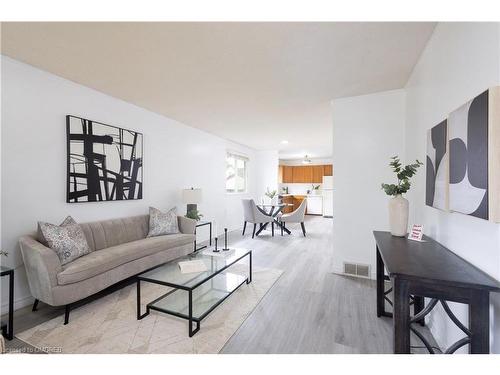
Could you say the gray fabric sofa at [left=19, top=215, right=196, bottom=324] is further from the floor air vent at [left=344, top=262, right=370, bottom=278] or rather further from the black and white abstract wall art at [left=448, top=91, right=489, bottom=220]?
the black and white abstract wall art at [left=448, top=91, right=489, bottom=220]

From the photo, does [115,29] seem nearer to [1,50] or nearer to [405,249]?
[1,50]

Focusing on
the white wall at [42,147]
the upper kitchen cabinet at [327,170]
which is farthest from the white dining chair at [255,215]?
the upper kitchen cabinet at [327,170]

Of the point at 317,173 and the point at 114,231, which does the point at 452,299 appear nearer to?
the point at 114,231

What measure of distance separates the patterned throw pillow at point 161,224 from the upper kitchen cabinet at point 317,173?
22.7 ft

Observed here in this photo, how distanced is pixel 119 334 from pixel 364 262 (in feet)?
9.30

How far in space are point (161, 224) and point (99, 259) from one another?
114 centimetres

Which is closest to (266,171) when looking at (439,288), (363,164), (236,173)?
(236,173)

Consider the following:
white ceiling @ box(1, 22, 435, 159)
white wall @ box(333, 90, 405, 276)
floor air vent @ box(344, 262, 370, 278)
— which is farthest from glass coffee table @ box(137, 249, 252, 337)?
white ceiling @ box(1, 22, 435, 159)

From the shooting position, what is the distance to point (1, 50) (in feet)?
6.70

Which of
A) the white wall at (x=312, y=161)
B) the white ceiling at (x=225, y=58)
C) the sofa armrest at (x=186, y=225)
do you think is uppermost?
the white ceiling at (x=225, y=58)

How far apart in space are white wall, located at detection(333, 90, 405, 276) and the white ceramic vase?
1009mm

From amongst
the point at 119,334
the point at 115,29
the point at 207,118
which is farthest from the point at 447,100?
the point at 207,118

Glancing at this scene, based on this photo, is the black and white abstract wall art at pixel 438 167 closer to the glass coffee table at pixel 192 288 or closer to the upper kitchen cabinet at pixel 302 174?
the glass coffee table at pixel 192 288

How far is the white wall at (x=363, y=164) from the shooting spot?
115 inches
